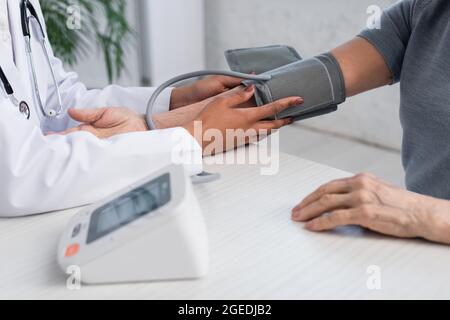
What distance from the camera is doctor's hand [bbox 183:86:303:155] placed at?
1035 millimetres

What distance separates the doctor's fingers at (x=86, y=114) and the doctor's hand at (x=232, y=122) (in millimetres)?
166

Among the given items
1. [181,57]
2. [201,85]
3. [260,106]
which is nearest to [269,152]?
[260,106]

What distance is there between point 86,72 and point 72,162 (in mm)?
2612

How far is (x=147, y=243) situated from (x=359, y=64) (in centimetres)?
69

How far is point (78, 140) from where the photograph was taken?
89cm

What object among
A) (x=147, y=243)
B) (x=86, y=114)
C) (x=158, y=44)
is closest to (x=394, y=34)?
(x=86, y=114)

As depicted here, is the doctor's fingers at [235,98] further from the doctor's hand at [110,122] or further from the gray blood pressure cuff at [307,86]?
the doctor's hand at [110,122]

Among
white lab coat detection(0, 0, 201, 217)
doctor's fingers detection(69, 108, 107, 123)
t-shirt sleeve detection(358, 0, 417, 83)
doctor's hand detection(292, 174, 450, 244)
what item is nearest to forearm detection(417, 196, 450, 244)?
doctor's hand detection(292, 174, 450, 244)

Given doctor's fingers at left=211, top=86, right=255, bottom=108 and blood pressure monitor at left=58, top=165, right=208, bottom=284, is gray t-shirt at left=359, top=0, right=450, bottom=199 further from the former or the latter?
blood pressure monitor at left=58, top=165, right=208, bottom=284

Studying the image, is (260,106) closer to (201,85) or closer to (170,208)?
(201,85)

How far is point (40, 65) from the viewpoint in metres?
1.25

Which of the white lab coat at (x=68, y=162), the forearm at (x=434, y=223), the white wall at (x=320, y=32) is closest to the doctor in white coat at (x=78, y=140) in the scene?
the white lab coat at (x=68, y=162)

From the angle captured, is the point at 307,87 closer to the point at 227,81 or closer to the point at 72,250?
the point at 227,81

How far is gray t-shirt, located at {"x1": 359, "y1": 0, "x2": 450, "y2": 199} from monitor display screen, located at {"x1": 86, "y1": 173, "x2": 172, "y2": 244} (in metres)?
0.55
